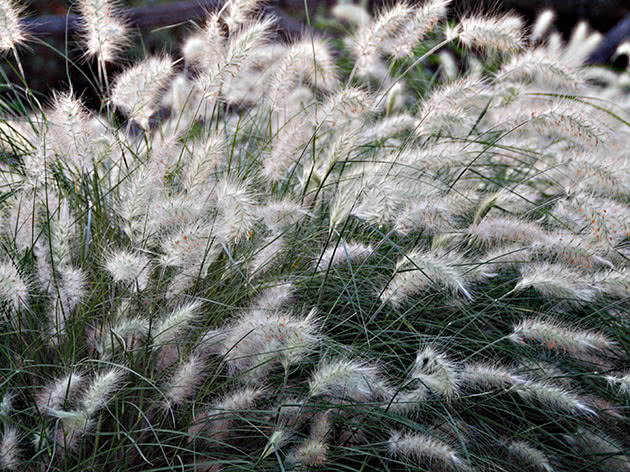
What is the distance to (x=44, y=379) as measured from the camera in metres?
1.86

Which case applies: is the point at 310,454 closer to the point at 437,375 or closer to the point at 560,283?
the point at 437,375

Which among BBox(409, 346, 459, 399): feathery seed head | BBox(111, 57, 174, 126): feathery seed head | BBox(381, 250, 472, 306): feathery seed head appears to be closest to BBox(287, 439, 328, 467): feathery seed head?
BBox(409, 346, 459, 399): feathery seed head

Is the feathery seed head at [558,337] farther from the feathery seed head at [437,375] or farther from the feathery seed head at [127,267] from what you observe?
the feathery seed head at [127,267]

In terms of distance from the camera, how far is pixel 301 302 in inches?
83.5

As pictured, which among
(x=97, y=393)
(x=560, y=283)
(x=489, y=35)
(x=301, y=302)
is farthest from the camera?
(x=489, y=35)

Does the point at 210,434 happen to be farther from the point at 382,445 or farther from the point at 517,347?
the point at 517,347

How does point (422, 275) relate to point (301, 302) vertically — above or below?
above

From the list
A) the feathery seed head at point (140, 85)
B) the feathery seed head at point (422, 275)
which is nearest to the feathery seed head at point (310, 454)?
the feathery seed head at point (422, 275)

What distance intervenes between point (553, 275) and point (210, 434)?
3.64ft

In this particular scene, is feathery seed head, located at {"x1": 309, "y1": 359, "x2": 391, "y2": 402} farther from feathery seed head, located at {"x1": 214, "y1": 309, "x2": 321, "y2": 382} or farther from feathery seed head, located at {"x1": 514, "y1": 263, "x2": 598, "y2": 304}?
feathery seed head, located at {"x1": 514, "y1": 263, "x2": 598, "y2": 304}

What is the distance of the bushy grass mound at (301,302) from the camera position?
68.9 inches

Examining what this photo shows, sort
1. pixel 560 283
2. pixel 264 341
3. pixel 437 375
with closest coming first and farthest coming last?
1. pixel 437 375
2. pixel 264 341
3. pixel 560 283

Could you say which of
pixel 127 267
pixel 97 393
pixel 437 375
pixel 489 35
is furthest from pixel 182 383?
pixel 489 35

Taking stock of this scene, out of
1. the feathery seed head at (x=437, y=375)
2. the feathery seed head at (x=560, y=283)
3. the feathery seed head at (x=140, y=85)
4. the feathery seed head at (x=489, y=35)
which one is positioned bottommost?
the feathery seed head at (x=437, y=375)
